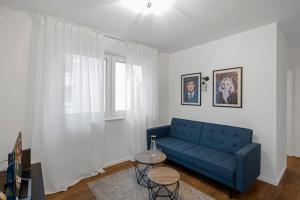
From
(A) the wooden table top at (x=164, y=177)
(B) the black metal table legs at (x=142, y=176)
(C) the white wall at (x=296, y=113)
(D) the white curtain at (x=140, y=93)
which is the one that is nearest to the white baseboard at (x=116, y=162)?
(D) the white curtain at (x=140, y=93)

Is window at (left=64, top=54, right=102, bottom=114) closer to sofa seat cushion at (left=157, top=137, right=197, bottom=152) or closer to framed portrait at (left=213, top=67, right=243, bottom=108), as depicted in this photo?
sofa seat cushion at (left=157, top=137, right=197, bottom=152)

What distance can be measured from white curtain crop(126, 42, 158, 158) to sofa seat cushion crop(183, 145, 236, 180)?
1.14 metres

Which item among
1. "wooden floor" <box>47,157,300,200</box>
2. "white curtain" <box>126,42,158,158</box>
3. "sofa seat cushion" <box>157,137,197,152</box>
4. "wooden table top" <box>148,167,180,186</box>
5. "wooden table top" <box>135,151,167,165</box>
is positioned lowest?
"wooden floor" <box>47,157,300,200</box>

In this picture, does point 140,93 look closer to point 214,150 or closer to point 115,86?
point 115,86

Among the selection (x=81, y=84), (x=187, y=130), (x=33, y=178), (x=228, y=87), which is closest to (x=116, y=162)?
(x=187, y=130)

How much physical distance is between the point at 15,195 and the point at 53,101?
1499 mm

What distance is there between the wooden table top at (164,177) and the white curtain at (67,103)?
126 centimetres

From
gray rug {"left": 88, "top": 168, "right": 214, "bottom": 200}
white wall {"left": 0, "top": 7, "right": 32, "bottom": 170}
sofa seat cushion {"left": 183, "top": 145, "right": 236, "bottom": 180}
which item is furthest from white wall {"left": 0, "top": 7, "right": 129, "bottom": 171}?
sofa seat cushion {"left": 183, "top": 145, "right": 236, "bottom": 180}

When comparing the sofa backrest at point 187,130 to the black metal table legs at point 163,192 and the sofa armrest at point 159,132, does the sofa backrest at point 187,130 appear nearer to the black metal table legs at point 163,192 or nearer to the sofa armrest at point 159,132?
the sofa armrest at point 159,132

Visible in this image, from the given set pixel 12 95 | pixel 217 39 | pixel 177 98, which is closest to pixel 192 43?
pixel 217 39

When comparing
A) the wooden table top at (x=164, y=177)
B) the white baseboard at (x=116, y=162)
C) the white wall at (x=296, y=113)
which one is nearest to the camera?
the wooden table top at (x=164, y=177)

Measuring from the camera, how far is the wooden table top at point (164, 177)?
1.85 m

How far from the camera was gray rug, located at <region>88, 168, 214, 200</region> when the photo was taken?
7.07 feet

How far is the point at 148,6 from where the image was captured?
1990 millimetres
